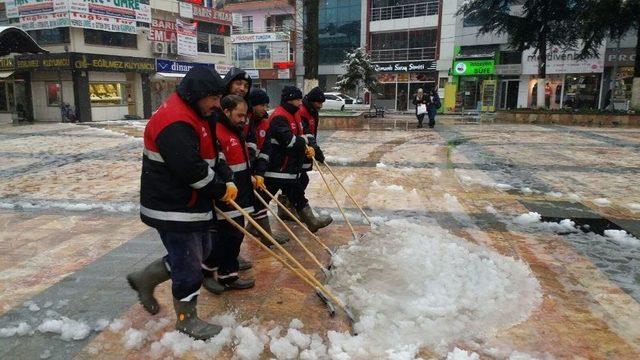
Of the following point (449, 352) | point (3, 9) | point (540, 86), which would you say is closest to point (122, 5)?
point (3, 9)

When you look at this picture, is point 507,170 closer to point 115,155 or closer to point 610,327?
point 610,327

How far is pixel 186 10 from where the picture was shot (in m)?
28.0

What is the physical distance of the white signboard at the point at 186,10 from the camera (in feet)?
90.9

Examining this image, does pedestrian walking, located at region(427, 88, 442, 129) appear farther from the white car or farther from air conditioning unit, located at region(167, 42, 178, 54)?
air conditioning unit, located at region(167, 42, 178, 54)

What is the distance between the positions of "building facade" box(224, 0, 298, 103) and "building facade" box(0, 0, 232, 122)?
10000 mm

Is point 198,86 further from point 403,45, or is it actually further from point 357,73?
point 403,45

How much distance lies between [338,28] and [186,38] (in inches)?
526

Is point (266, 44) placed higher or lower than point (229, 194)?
higher

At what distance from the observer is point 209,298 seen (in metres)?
3.38

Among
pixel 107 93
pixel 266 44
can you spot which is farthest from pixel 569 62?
pixel 107 93

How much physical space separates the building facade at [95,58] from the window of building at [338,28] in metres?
12.2

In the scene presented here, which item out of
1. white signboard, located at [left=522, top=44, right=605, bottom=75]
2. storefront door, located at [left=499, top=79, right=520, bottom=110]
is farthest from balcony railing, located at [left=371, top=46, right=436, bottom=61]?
white signboard, located at [left=522, top=44, right=605, bottom=75]

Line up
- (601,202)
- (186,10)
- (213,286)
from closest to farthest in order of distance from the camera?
(213,286), (601,202), (186,10)

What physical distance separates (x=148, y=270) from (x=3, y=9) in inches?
1131
